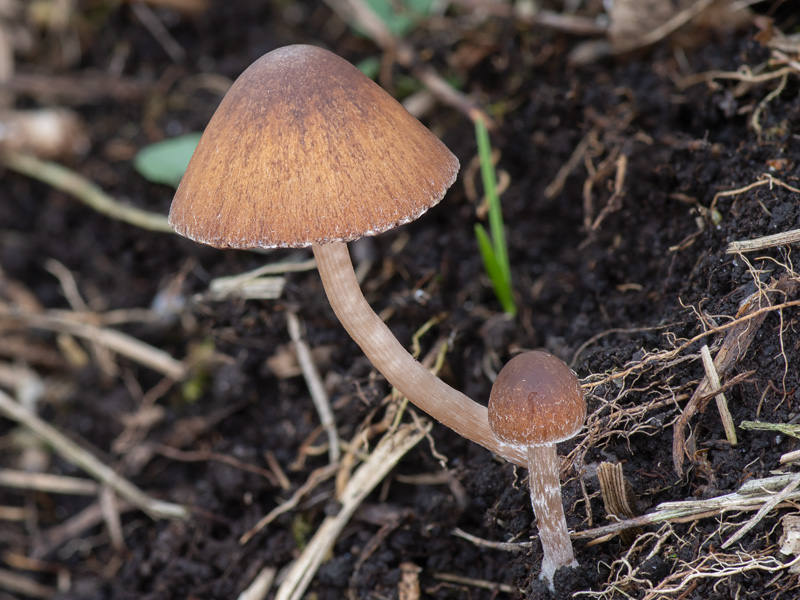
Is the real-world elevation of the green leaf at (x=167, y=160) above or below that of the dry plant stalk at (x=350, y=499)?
above

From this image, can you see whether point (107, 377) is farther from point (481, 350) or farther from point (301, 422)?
point (481, 350)

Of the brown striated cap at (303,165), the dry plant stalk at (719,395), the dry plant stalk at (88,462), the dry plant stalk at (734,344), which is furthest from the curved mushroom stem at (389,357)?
the dry plant stalk at (88,462)

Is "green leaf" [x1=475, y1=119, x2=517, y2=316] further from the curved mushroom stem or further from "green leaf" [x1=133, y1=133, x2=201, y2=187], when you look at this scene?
"green leaf" [x1=133, y1=133, x2=201, y2=187]

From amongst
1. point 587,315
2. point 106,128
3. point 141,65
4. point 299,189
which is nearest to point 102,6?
point 141,65

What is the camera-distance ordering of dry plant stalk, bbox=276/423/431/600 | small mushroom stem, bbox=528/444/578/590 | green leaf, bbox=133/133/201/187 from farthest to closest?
green leaf, bbox=133/133/201/187 < dry plant stalk, bbox=276/423/431/600 < small mushroom stem, bbox=528/444/578/590

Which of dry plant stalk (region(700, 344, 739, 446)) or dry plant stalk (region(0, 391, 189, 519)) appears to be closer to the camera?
dry plant stalk (region(700, 344, 739, 446))

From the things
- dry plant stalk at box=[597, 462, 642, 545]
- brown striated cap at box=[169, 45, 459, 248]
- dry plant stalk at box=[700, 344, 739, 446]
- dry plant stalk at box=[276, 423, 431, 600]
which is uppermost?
brown striated cap at box=[169, 45, 459, 248]

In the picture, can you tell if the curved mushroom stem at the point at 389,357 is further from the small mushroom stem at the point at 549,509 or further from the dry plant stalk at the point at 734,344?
the dry plant stalk at the point at 734,344

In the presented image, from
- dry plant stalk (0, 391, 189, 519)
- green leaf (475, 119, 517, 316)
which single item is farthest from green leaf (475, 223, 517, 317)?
dry plant stalk (0, 391, 189, 519)
